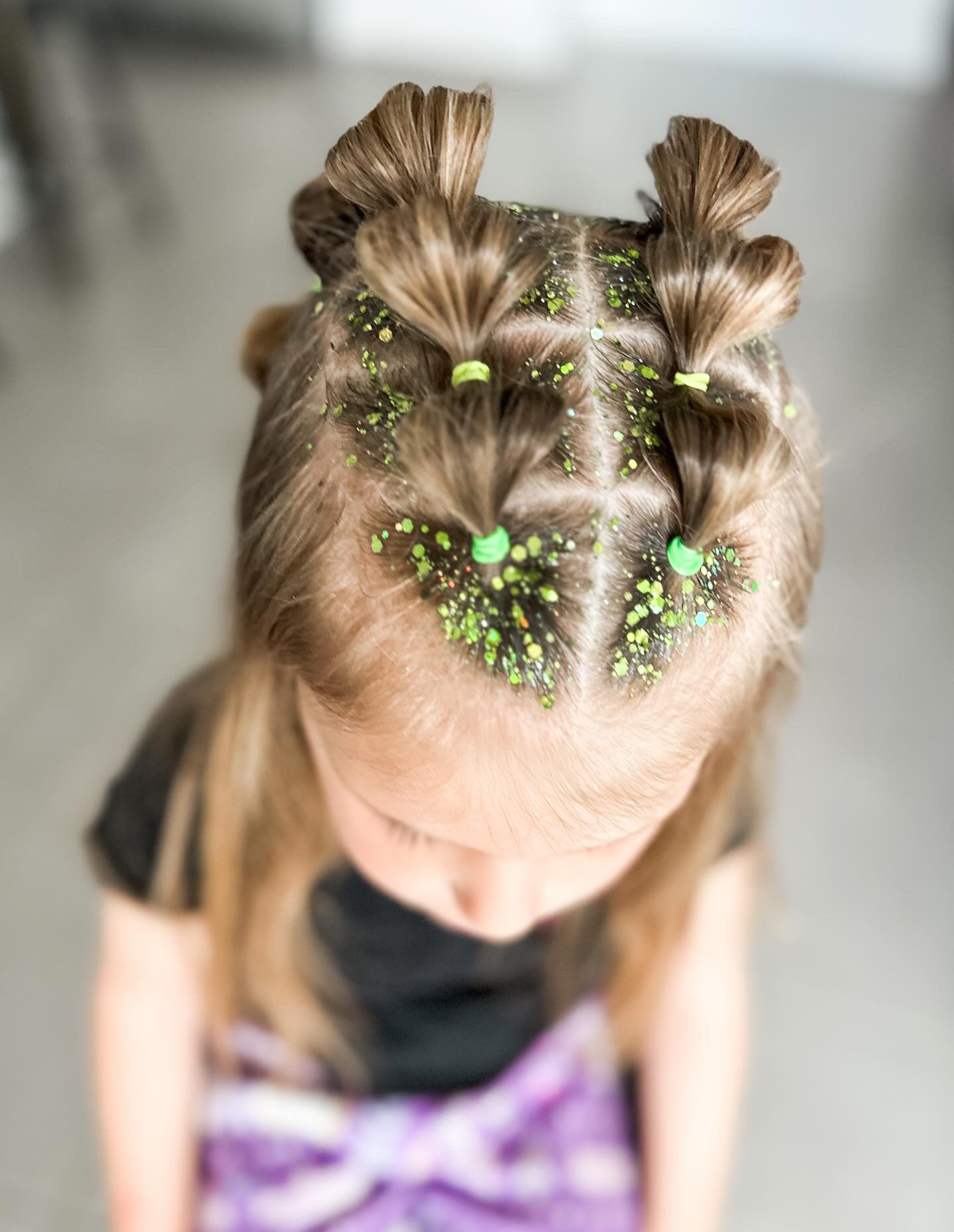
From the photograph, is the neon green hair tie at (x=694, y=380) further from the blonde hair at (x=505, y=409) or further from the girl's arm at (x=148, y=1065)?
the girl's arm at (x=148, y=1065)

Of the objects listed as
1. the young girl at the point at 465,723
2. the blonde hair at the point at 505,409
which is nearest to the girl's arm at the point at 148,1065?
the young girl at the point at 465,723

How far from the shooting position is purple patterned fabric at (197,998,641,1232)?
70 cm

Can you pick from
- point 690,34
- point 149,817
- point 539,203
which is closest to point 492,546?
point 149,817

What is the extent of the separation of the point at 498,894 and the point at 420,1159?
1.14 feet

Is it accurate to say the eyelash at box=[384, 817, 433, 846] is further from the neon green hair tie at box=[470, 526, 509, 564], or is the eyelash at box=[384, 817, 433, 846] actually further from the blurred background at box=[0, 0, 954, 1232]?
the blurred background at box=[0, 0, 954, 1232]

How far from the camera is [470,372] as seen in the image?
0.35 m

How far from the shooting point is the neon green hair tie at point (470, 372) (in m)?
0.34

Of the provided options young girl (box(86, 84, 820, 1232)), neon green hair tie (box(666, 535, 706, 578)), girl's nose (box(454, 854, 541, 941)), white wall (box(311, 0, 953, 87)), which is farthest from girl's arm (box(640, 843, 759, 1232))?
white wall (box(311, 0, 953, 87))

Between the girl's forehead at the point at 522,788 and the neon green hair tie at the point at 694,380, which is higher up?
the neon green hair tie at the point at 694,380

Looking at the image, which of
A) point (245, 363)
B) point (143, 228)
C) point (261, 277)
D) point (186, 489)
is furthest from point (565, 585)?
point (143, 228)

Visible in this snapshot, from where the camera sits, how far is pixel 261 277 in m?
1.96

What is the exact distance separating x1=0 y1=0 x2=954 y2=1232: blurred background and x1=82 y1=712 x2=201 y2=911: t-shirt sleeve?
0.20 metres

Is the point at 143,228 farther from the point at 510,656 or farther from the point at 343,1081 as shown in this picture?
the point at 510,656

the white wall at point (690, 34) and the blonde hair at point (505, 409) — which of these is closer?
the blonde hair at point (505, 409)
